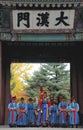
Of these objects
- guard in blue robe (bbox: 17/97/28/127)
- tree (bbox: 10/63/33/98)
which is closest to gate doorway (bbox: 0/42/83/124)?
guard in blue robe (bbox: 17/97/28/127)

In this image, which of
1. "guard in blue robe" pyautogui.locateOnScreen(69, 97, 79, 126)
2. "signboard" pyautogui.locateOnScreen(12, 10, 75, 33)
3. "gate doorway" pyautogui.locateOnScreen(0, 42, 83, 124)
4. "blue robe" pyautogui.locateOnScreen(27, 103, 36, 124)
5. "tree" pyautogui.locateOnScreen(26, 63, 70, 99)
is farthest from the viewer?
"tree" pyautogui.locateOnScreen(26, 63, 70, 99)

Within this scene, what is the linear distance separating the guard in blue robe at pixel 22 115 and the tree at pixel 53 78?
55.3 ft

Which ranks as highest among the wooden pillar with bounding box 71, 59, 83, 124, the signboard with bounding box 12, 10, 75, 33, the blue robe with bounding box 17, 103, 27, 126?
the signboard with bounding box 12, 10, 75, 33

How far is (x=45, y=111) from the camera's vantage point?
18.8 meters

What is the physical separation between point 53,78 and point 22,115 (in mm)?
18677

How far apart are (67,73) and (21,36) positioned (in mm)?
20405

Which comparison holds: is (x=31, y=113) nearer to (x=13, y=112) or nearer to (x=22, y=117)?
(x=22, y=117)

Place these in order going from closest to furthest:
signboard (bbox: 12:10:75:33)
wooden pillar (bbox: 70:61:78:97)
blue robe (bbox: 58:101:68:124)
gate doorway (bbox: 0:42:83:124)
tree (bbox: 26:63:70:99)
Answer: signboard (bbox: 12:10:75:33)
blue robe (bbox: 58:101:68:124)
gate doorway (bbox: 0:42:83:124)
wooden pillar (bbox: 70:61:78:97)
tree (bbox: 26:63:70:99)

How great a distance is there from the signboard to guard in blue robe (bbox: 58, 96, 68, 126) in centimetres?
344

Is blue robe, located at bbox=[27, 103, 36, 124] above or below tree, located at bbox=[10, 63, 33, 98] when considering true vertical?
below

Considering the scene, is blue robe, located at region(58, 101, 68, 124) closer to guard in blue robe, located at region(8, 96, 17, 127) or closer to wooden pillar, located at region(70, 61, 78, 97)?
guard in blue robe, located at region(8, 96, 17, 127)

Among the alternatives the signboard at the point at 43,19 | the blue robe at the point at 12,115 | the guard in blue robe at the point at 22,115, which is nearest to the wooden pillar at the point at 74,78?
the guard in blue robe at the point at 22,115

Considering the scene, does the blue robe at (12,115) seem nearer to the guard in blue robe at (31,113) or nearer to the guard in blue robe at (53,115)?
the guard in blue robe at (31,113)

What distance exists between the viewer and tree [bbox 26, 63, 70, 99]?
37.0m
